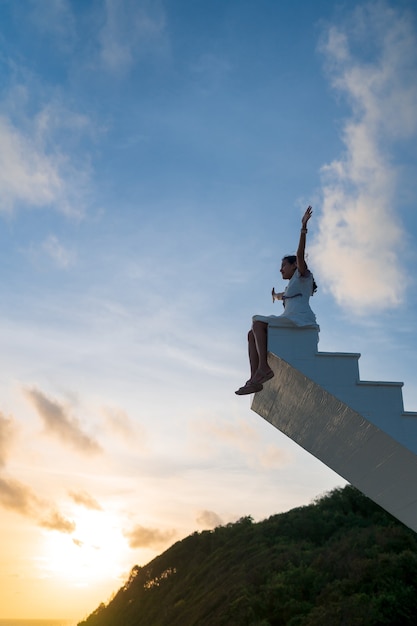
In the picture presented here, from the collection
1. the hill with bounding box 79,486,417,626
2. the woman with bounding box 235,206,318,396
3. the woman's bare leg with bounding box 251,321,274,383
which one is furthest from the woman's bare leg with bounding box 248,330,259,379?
the hill with bounding box 79,486,417,626

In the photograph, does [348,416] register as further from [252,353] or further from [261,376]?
[252,353]

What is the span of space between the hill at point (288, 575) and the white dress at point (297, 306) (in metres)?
9.00

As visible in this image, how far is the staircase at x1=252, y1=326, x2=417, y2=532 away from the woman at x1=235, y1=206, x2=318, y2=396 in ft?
0.28

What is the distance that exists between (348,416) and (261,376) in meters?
0.91

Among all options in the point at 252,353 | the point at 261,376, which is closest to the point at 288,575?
the point at 252,353

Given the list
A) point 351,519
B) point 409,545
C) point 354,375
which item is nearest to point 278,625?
point 409,545

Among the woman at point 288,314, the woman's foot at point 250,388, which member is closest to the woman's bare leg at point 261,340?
the woman at point 288,314

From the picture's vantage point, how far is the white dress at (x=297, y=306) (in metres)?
5.77

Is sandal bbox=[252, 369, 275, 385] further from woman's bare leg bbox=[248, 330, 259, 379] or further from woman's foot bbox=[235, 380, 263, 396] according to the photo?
woman's bare leg bbox=[248, 330, 259, 379]

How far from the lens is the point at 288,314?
19.4 ft

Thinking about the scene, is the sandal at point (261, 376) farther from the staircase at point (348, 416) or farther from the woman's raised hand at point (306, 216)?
the woman's raised hand at point (306, 216)

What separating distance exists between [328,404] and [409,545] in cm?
1117

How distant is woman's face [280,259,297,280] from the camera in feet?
21.3

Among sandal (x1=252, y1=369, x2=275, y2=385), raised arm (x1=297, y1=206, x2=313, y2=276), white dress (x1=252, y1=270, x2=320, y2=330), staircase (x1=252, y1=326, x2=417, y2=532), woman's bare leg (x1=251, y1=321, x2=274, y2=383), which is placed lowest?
staircase (x1=252, y1=326, x2=417, y2=532)
